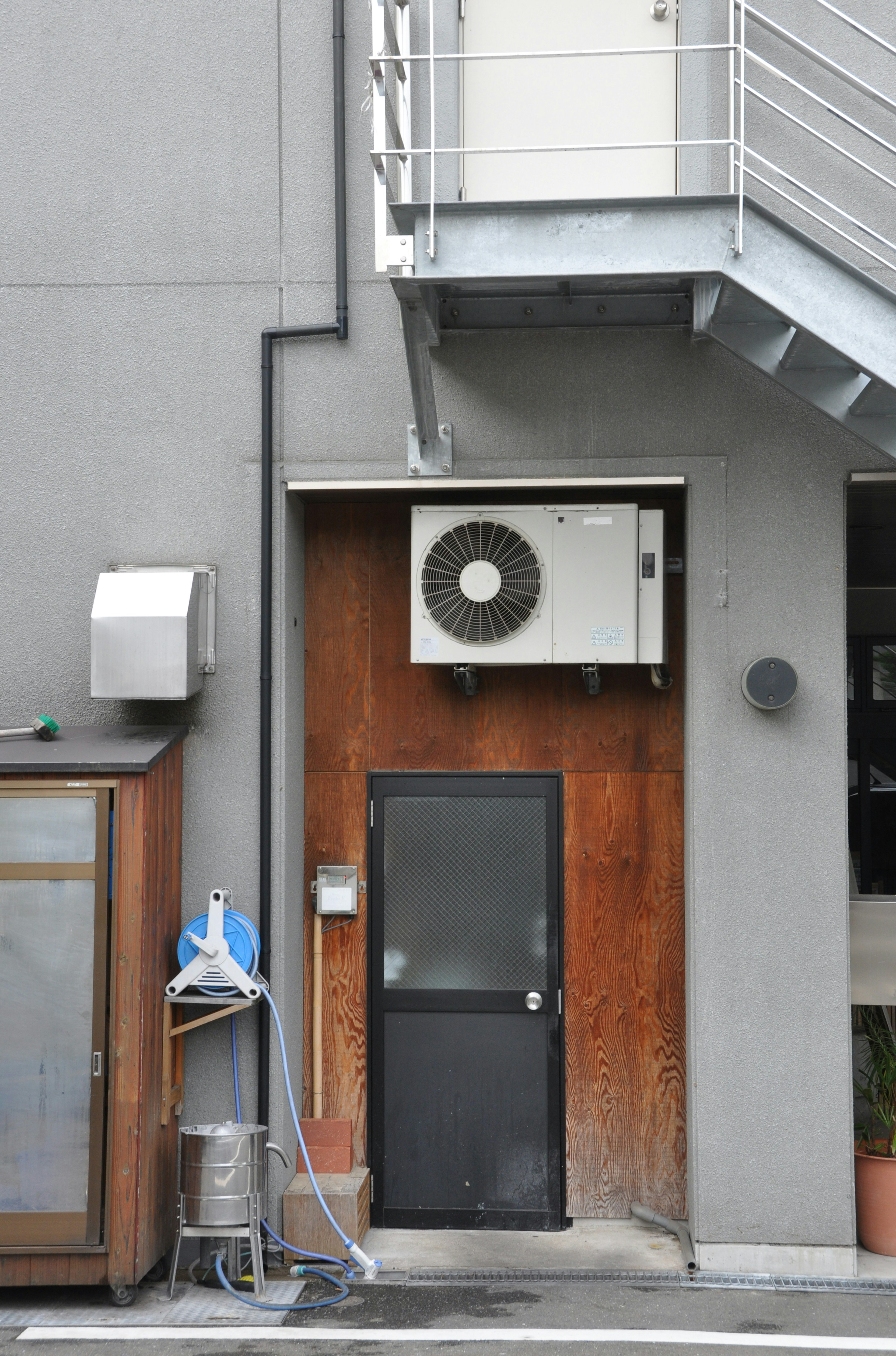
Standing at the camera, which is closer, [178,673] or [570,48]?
[178,673]

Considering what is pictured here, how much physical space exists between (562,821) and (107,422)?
2904 millimetres

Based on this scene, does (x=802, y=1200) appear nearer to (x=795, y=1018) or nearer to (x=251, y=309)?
(x=795, y=1018)

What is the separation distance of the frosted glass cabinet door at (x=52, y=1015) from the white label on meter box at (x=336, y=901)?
48.8 inches

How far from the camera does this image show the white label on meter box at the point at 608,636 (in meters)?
5.40

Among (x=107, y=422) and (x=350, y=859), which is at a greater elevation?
(x=107, y=422)

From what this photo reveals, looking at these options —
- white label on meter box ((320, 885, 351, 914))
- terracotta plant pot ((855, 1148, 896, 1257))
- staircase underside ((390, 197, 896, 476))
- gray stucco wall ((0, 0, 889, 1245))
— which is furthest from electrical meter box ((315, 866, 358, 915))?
staircase underside ((390, 197, 896, 476))

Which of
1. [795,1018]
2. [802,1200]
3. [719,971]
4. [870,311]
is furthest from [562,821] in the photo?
[870,311]

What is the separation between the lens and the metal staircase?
426 cm

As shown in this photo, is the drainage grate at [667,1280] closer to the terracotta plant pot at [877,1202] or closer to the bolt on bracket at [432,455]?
the terracotta plant pot at [877,1202]

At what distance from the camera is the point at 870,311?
14.1 feet

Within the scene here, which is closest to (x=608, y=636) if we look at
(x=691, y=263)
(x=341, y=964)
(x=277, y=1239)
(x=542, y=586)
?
(x=542, y=586)

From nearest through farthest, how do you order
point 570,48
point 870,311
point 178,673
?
point 870,311, point 178,673, point 570,48

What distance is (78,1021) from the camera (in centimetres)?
476

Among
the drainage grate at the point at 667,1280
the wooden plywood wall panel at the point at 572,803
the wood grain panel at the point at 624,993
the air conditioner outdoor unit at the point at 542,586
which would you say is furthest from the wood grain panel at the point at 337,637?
the drainage grate at the point at 667,1280
